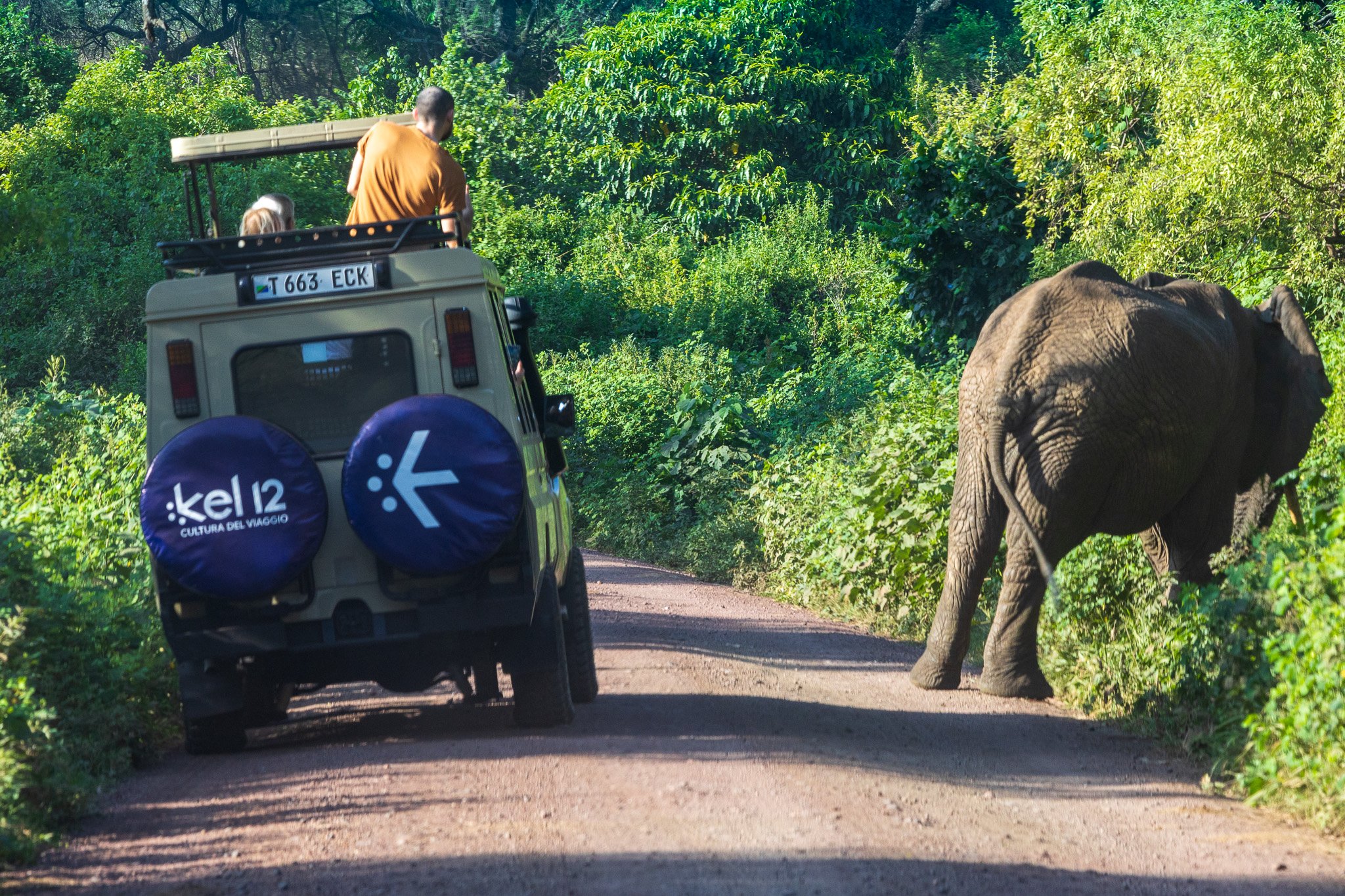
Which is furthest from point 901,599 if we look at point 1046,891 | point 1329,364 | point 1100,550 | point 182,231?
point 182,231

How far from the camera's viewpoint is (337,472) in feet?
20.9

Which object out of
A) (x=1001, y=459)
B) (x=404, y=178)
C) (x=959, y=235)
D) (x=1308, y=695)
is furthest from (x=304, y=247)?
(x=959, y=235)

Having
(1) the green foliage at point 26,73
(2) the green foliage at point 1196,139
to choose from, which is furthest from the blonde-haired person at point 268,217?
(1) the green foliage at point 26,73

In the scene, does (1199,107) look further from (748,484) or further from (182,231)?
(182,231)

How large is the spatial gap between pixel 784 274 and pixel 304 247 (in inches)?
820

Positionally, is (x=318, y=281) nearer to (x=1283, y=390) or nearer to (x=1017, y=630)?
(x=1017, y=630)

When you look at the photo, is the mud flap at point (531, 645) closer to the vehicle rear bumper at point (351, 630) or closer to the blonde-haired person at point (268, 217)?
the vehicle rear bumper at point (351, 630)

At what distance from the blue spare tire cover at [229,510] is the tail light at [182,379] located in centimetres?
31

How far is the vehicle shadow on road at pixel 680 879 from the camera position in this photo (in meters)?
4.61

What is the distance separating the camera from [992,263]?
18.8 meters

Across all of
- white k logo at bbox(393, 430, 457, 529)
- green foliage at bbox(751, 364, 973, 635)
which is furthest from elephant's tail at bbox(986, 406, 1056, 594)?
white k logo at bbox(393, 430, 457, 529)

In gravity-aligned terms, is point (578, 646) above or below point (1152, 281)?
below

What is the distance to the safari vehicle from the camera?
612cm

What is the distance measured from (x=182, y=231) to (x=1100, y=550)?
18302mm
